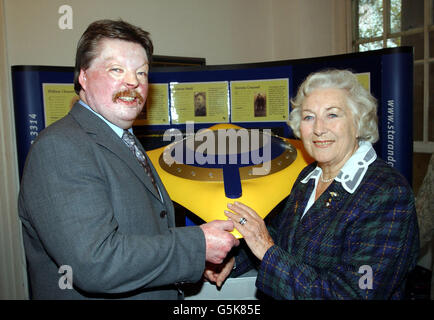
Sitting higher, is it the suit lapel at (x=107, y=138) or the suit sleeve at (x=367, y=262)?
the suit lapel at (x=107, y=138)

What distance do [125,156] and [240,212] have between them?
0.47 m

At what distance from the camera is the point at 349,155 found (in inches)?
53.4

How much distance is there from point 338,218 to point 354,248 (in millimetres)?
120

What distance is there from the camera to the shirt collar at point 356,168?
121 cm

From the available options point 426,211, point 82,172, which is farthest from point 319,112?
point 426,211

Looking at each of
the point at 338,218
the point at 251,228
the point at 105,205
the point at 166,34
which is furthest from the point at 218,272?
the point at 166,34

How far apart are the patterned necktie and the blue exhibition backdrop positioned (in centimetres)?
81

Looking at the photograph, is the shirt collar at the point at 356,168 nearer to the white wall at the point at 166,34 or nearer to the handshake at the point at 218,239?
the handshake at the point at 218,239

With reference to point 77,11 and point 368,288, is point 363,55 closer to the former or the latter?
point 368,288

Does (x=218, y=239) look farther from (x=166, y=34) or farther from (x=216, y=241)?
(x=166, y=34)

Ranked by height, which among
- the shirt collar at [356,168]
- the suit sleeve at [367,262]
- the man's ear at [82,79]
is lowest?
the suit sleeve at [367,262]

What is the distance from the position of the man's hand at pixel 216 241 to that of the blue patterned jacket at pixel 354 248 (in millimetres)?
163

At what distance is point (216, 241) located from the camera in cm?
110

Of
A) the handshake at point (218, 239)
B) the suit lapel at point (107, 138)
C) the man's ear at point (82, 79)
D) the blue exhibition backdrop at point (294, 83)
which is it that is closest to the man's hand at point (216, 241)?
the handshake at point (218, 239)
